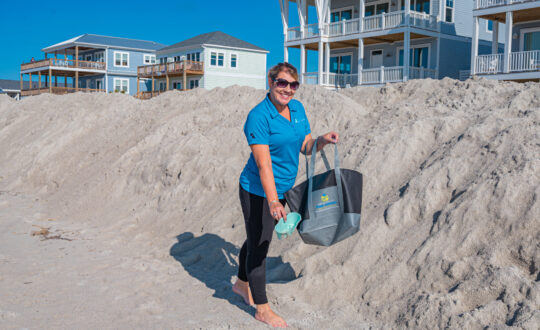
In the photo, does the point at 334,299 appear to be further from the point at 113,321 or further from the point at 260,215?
the point at 113,321

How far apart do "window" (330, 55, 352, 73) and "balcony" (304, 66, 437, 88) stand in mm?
1290

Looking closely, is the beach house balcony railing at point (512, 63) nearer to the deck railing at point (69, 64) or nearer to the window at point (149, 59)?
the window at point (149, 59)

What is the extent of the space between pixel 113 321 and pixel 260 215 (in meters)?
1.66

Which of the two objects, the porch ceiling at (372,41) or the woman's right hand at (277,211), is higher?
the porch ceiling at (372,41)

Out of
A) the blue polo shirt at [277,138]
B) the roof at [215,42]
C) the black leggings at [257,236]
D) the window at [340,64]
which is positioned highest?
the roof at [215,42]

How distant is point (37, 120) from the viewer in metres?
16.0

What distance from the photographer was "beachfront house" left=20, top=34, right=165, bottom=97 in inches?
1720

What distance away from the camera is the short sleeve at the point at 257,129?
367cm

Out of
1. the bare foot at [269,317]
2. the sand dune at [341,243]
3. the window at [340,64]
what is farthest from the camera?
the window at [340,64]

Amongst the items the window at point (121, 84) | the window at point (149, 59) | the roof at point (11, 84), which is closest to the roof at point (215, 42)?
the window at point (149, 59)

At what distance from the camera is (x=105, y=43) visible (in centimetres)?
4519

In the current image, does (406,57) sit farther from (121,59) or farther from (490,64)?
(121,59)

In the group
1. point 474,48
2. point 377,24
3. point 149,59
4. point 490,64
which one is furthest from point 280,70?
point 149,59

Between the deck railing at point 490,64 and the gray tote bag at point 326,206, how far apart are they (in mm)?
17475
